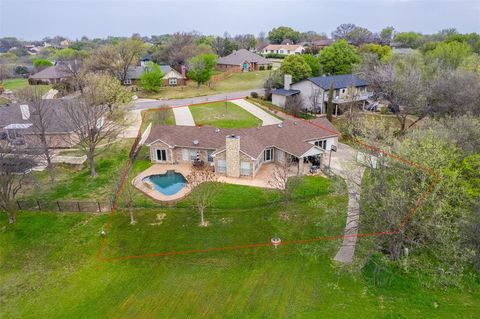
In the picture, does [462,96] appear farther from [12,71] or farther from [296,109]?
[12,71]

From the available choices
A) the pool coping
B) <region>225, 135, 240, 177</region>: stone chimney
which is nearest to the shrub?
the pool coping

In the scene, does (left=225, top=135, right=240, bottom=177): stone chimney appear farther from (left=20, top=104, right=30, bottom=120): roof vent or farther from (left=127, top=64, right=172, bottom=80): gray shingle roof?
(left=127, top=64, right=172, bottom=80): gray shingle roof

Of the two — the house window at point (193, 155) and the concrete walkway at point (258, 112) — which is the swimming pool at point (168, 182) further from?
the concrete walkway at point (258, 112)

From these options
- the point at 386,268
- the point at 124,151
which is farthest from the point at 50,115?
the point at 386,268

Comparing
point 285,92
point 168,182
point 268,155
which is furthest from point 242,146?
point 285,92

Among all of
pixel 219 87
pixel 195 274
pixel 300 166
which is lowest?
pixel 195 274

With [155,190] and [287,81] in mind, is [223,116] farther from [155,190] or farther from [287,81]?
[155,190]
